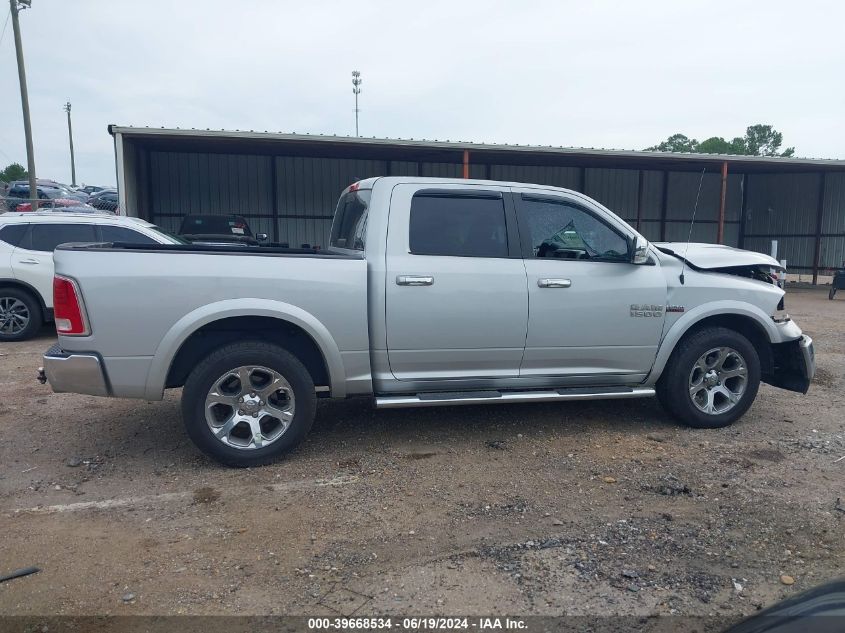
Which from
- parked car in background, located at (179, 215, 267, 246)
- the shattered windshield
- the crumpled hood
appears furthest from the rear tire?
the crumpled hood

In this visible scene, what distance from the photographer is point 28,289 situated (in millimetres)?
9117

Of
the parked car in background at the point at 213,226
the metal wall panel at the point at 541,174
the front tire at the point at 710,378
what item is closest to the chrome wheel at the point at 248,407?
the front tire at the point at 710,378

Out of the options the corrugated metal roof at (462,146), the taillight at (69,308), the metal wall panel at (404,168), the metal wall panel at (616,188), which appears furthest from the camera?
the metal wall panel at (616,188)

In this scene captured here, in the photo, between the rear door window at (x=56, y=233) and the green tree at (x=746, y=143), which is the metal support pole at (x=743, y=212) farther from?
the green tree at (x=746, y=143)

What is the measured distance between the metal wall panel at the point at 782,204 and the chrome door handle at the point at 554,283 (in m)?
18.7

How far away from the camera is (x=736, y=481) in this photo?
4262 millimetres

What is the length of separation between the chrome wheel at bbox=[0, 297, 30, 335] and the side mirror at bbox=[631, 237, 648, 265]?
26.8ft

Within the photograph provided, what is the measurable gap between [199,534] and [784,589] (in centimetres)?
292

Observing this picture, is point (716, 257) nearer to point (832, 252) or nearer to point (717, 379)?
point (717, 379)

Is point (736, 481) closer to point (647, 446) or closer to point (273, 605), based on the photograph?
point (647, 446)

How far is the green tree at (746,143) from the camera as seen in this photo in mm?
60219

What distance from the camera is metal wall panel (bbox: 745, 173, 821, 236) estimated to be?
66.2 feet

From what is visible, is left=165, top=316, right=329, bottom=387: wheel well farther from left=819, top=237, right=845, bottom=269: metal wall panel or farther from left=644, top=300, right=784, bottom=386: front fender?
left=819, top=237, right=845, bottom=269: metal wall panel

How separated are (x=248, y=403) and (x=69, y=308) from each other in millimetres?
1251
